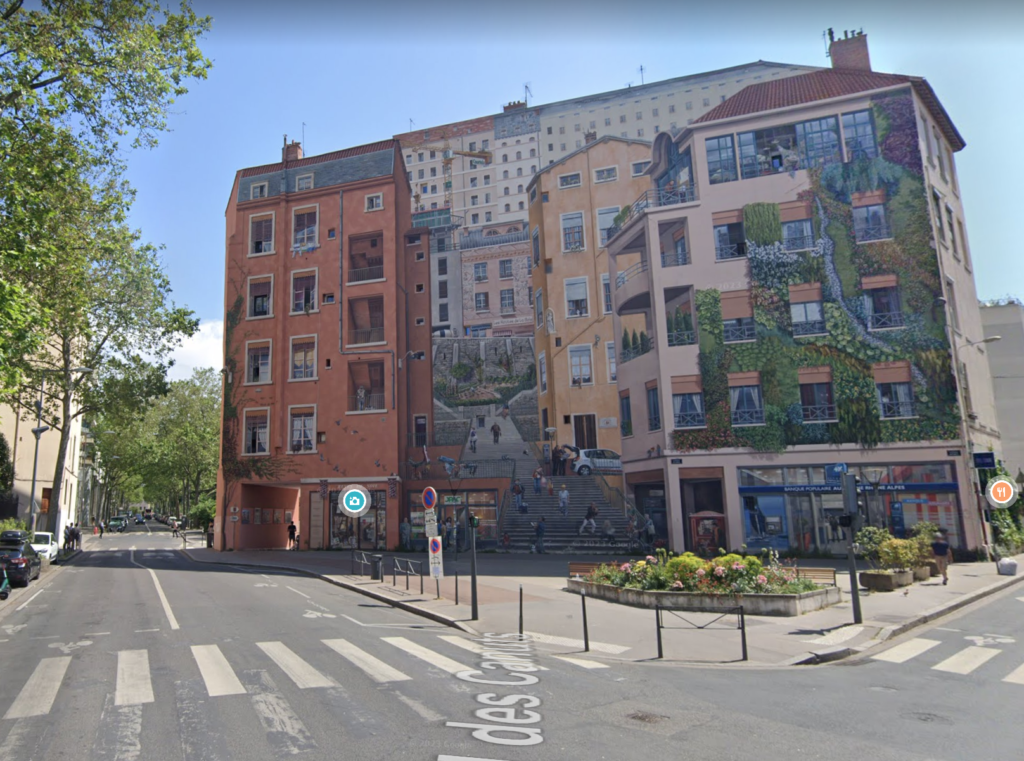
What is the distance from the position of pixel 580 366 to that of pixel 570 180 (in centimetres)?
1240

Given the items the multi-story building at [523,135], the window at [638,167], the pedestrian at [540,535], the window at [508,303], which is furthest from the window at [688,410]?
the multi-story building at [523,135]

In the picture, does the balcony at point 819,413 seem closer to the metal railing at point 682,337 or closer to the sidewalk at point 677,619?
the metal railing at point 682,337

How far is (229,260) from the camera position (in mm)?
41438

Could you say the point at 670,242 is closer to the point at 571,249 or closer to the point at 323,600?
the point at 571,249

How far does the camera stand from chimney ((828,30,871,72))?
110 feet

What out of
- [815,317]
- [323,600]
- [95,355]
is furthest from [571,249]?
[323,600]

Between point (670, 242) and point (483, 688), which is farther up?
point (670, 242)

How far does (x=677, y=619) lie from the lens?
14.6 meters

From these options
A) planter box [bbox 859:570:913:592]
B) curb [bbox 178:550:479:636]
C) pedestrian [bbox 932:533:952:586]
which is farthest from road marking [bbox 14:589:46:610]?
pedestrian [bbox 932:533:952:586]

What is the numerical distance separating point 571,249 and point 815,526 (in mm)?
23718

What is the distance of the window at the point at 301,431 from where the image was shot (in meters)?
38.3

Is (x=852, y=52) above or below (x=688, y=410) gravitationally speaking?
above

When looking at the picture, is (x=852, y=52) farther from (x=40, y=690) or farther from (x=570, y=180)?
(x=40, y=690)

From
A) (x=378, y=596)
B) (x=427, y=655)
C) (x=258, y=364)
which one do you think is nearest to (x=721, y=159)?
(x=378, y=596)
